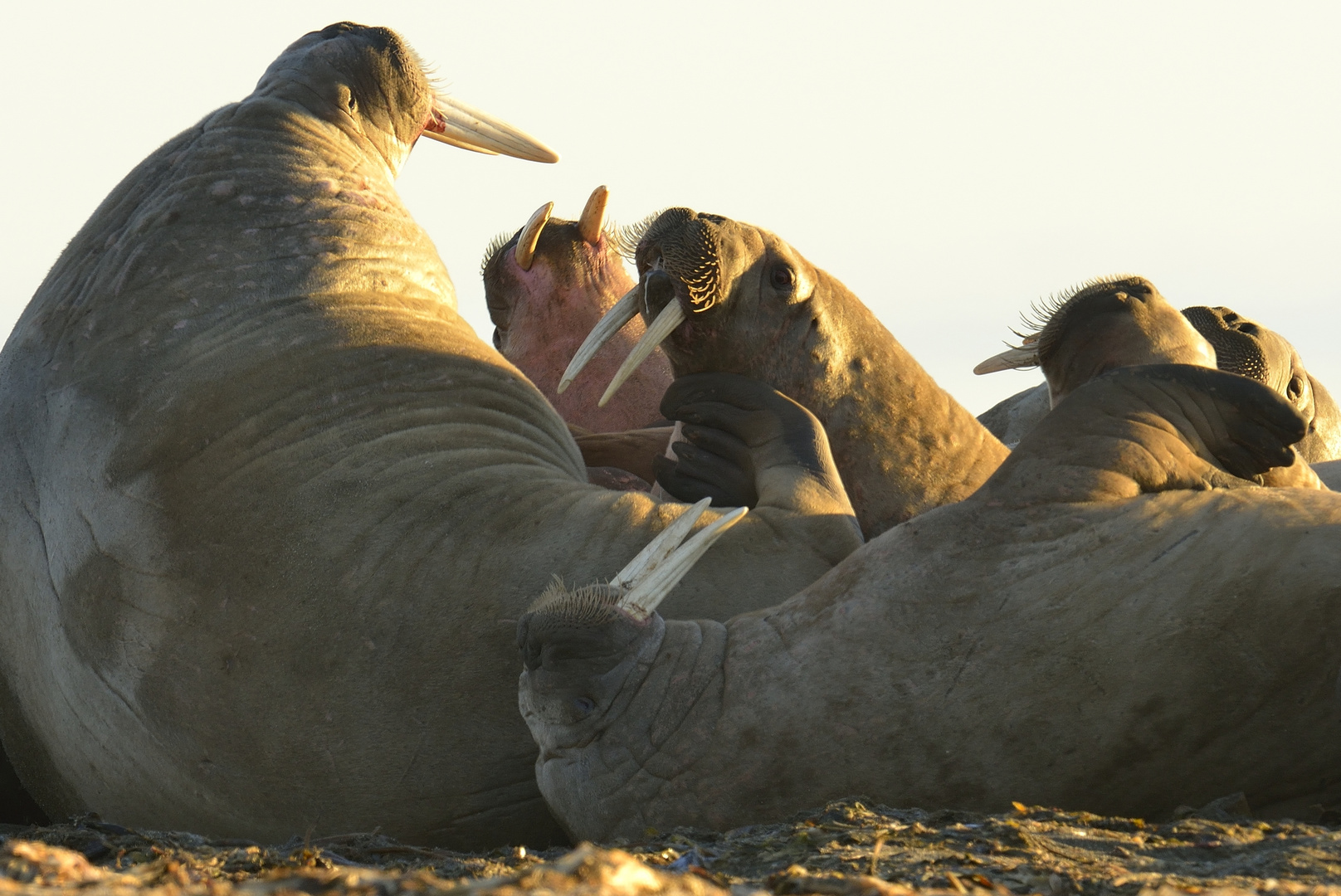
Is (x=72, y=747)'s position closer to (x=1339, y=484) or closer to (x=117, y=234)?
(x=117, y=234)

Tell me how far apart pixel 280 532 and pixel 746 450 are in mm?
1435

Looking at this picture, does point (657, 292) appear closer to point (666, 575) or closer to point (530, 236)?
point (666, 575)

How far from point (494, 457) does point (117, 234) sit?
1.53 m

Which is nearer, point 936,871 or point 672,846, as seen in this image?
point 936,871

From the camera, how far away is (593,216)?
24.8ft

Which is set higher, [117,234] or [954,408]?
[117,234]

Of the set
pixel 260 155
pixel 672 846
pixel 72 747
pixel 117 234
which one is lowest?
pixel 72 747

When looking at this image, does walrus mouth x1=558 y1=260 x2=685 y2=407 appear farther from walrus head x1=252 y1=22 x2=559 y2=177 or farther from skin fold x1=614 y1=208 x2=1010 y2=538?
walrus head x1=252 y1=22 x2=559 y2=177

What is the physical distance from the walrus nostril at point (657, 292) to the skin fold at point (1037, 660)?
58.1 inches

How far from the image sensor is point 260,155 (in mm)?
5172

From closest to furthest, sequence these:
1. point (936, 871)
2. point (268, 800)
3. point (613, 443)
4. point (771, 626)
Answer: point (936, 871) < point (771, 626) < point (268, 800) < point (613, 443)

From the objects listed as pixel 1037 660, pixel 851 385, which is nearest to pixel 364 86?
pixel 851 385

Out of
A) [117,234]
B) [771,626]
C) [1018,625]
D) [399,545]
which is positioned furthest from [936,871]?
[117,234]

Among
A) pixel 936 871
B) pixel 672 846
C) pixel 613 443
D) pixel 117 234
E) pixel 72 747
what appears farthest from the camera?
pixel 613 443
